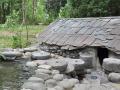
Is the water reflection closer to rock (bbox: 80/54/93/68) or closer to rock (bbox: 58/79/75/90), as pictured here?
rock (bbox: 58/79/75/90)

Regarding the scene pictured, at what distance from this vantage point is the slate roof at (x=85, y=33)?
867 cm

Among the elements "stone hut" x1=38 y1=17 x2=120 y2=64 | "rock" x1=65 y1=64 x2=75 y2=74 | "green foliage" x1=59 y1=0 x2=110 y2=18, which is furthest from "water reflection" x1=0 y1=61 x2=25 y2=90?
"green foliage" x1=59 y1=0 x2=110 y2=18

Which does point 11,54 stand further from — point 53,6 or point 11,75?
point 53,6

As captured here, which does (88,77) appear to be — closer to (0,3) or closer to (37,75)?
(37,75)

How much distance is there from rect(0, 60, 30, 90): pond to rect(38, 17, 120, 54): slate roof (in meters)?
1.72

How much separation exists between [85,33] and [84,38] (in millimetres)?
282

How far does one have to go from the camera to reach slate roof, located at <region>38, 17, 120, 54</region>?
8.67 metres

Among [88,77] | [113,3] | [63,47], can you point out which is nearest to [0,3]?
[113,3]

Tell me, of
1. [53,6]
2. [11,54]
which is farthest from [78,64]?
[53,6]

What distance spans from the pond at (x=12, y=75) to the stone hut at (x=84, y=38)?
151cm

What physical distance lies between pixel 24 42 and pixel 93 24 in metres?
3.68

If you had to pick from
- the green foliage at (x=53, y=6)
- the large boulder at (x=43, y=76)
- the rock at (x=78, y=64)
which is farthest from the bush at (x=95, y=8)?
the large boulder at (x=43, y=76)

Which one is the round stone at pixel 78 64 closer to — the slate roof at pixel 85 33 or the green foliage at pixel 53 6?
the slate roof at pixel 85 33

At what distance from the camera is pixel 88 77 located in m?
8.44
